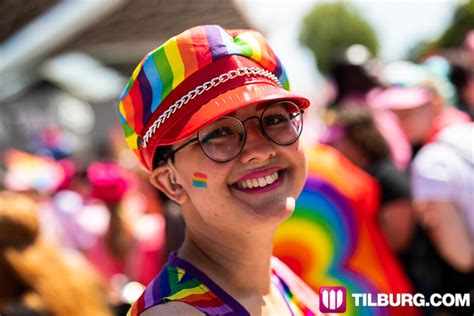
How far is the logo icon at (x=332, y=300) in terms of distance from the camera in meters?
1.57

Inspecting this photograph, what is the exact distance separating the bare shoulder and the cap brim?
0.29 m

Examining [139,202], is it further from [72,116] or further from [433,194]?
[72,116]

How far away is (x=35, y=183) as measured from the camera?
4922mm

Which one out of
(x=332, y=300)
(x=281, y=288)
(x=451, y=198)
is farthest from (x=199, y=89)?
(x=451, y=198)

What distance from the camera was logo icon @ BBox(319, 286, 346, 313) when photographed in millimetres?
1568

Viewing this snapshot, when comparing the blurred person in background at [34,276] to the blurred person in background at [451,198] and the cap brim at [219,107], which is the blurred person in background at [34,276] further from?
the blurred person in background at [451,198]

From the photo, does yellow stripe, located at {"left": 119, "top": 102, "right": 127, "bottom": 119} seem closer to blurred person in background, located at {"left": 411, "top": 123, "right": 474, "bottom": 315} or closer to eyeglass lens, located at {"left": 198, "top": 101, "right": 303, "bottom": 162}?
eyeglass lens, located at {"left": 198, "top": 101, "right": 303, "bottom": 162}

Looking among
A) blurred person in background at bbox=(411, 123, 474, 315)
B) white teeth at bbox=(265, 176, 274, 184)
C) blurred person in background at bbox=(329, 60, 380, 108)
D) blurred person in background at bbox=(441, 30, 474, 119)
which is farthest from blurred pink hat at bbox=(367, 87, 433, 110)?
white teeth at bbox=(265, 176, 274, 184)

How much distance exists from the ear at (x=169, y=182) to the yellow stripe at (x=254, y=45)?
0.28 meters

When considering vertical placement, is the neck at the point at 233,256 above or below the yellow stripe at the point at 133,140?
below

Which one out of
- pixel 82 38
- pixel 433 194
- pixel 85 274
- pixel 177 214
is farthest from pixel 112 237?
pixel 82 38

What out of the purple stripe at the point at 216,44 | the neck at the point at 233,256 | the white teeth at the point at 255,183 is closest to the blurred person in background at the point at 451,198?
the neck at the point at 233,256

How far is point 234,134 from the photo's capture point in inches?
49.8

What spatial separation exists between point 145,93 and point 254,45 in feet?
0.75
